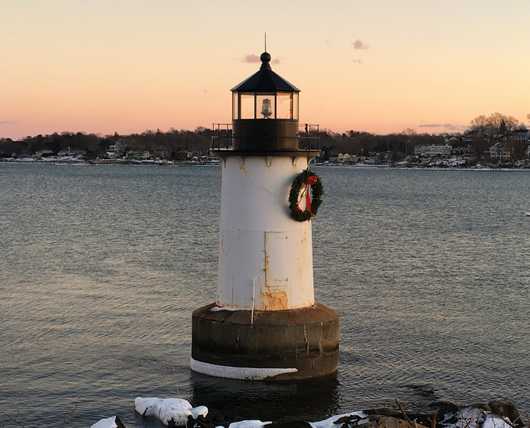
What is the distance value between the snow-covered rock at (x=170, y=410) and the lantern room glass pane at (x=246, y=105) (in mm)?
6330

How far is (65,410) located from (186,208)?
67.1m

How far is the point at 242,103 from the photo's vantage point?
19422 millimetres

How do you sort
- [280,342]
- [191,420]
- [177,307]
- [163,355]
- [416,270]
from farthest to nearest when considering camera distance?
1. [416,270]
2. [177,307]
3. [163,355]
4. [280,342]
5. [191,420]

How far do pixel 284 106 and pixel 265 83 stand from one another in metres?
0.66

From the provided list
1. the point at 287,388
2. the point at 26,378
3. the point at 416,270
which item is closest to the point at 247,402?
the point at 287,388

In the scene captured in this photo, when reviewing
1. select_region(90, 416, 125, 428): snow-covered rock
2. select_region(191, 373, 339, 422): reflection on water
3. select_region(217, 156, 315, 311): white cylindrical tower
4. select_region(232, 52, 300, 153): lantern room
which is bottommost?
select_region(191, 373, 339, 422): reflection on water

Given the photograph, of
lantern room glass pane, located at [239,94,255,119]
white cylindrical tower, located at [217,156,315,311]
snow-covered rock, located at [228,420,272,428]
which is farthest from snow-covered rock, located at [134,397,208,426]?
lantern room glass pane, located at [239,94,255,119]

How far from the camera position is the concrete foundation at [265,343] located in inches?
739

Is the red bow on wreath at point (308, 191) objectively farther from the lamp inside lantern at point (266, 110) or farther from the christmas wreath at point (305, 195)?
the lamp inside lantern at point (266, 110)

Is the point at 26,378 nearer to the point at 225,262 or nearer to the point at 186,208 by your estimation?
the point at 225,262

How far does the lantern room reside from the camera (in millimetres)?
19109

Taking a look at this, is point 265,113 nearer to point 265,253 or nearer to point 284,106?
point 284,106

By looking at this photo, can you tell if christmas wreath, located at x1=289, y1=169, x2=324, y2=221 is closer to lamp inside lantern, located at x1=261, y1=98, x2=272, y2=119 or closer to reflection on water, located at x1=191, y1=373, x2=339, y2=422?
lamp inside lantern, located at x1=261, y1=98, x2=272, y2=119

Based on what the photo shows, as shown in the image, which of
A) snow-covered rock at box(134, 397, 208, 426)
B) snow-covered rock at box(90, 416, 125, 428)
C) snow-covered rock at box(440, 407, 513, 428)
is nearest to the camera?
snow-covered rock at box(440, 407, 513, 428)
